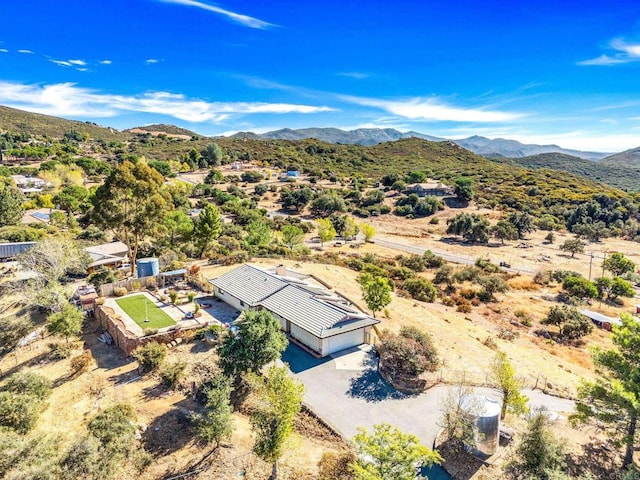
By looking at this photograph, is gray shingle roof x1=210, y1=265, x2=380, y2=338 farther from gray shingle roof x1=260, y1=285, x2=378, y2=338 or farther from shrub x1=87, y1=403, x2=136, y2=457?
shrub x1=87, y1=403, x2=136, y2=457

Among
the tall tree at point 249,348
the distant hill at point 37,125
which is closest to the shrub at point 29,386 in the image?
the tall tree at point 249,348

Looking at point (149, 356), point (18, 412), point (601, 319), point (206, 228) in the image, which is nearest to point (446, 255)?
point (601, 319)

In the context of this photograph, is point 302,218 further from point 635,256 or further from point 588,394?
point 588,394

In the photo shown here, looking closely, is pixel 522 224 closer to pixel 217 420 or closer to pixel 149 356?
pixel 149 356

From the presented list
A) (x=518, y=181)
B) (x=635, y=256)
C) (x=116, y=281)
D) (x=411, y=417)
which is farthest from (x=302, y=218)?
(x=518, y=181)

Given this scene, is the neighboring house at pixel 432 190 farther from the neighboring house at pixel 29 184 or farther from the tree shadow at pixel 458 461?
the tree shadow at pixel 458 461

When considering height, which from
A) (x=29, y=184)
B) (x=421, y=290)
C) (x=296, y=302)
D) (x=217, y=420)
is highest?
(x=29, y=184)
